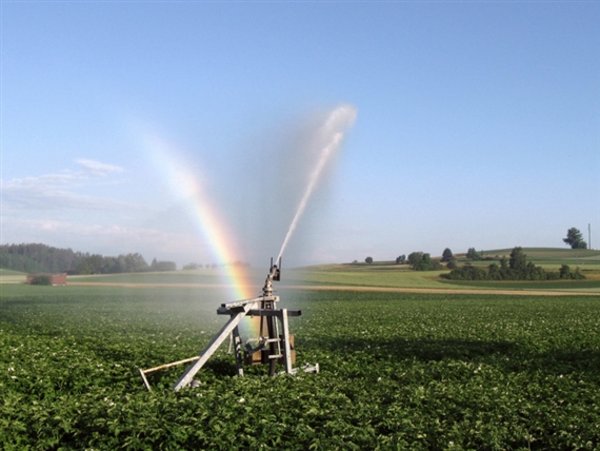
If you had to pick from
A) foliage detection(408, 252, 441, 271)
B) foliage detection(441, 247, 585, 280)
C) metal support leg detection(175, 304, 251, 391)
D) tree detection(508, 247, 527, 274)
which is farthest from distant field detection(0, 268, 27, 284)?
metal support leg detection(175, 304, 251, 391)

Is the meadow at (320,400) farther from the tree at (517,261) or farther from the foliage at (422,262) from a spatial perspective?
the foliage at (422,262)

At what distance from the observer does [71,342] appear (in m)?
21.7

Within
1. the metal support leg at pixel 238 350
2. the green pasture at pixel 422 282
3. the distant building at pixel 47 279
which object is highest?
the distant building at pixel 47 279

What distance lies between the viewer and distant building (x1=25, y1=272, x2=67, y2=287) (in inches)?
3981

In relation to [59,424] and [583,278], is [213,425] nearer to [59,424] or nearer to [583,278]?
[59,424]

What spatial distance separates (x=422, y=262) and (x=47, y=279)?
57709 millimetres

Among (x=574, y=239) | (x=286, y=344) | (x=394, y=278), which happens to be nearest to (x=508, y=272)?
(x=394, y=278)

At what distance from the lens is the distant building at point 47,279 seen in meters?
101

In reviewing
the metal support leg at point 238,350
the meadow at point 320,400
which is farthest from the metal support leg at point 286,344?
the metal support leg at point 238,350

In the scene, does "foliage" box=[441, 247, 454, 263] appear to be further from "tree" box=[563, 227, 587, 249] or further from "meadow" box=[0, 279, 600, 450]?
"meadow" box=[0, 279, 600, 450]

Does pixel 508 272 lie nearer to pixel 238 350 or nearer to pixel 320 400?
pixel 238 350

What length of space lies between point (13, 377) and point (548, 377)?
33.3ft

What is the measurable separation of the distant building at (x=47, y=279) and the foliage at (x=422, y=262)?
176ft

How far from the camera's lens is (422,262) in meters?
113
